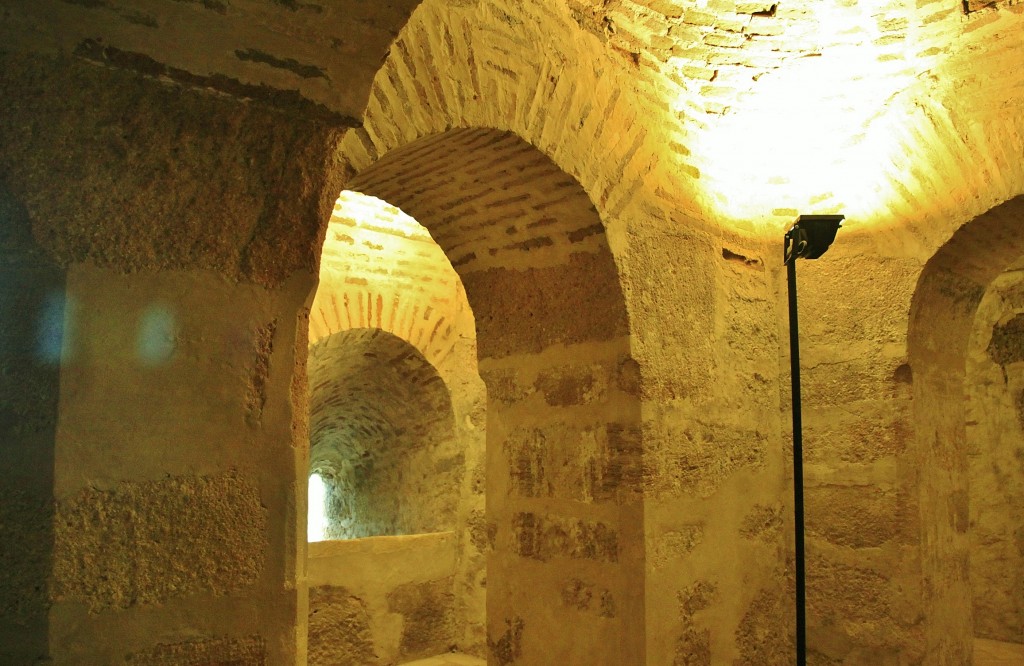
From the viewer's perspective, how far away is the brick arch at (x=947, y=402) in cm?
328

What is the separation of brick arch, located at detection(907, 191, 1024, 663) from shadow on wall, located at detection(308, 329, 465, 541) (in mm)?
3339

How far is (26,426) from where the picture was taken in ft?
3.34

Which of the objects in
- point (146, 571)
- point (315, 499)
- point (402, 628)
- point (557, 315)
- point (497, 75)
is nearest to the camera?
point (146, 571)

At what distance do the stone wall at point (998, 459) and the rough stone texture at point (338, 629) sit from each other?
4089 mm

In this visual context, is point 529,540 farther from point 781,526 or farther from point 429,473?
point 429,473

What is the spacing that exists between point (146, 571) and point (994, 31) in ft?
11.5

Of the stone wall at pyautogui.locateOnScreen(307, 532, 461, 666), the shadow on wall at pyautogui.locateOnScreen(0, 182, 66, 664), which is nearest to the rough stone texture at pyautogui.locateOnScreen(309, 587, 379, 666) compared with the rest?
the stone wall at pyautogui.locateOnScreen(307, 532, 461, 666)

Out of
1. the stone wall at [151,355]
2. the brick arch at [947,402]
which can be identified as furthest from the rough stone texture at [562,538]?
the stone wall at [151,355]

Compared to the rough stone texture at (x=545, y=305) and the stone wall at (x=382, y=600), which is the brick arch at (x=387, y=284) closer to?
the stone wall at (x=382, y=600)

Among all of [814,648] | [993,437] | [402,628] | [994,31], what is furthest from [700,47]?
[402,628]

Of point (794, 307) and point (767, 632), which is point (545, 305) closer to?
point (794, 307)

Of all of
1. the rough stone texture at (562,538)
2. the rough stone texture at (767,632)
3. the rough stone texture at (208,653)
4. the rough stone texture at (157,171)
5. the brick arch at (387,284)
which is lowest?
the rough stone texture at (767,632)

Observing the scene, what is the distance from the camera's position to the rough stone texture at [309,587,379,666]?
4949mm

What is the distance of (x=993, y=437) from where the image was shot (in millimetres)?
5441
